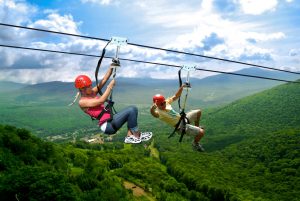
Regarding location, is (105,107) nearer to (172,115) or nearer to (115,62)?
(115,62)

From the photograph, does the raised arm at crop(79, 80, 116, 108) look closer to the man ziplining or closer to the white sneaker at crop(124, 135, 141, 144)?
the white sneaker at crop(124, 135, 141, 144)

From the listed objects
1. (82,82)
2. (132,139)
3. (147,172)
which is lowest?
(147,172)

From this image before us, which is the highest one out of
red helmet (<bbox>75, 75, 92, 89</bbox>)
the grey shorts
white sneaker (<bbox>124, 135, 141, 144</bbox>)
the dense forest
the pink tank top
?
red helmet (<bbox>75, 75, 92, 89</bbox>)

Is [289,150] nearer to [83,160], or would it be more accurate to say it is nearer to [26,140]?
[83,160]

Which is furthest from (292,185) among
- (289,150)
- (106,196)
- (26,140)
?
(26,140)

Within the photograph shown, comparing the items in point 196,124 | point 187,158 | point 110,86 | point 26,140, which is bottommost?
point 187,158

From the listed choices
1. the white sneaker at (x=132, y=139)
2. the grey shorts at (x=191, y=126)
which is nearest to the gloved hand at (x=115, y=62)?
the white sneaker at (x=132, y=139)

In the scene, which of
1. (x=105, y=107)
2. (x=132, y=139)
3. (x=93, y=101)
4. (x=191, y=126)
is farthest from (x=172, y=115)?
(x=93, y=101)

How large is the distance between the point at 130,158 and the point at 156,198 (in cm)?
3649

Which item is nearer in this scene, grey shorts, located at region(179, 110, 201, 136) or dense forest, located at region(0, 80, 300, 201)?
grey shorts, located at region(179, 110, 201, 136)

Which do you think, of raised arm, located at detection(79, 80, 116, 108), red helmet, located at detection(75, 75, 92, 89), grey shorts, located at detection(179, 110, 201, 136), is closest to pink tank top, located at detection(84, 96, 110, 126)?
raised arm, located at detection(79, 80, 116, 108)

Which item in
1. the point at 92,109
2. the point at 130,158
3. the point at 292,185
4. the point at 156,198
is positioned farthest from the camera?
the point at 130,158

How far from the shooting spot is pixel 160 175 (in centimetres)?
11431

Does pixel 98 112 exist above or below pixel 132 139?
above
